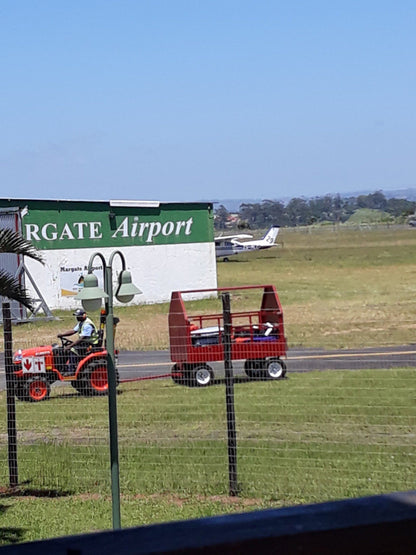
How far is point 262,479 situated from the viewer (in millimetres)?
9484

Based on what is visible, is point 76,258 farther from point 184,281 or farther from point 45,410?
point 45,410

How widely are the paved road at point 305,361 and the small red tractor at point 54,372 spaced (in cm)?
112

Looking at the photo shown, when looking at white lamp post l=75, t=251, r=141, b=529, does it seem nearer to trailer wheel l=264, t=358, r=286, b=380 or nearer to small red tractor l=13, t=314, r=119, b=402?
small red tractor l=13, t=314, r=119, b=402

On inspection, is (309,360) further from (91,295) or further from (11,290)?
(91,295)

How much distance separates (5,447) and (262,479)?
145 inches

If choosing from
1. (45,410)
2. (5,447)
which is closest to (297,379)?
(45,410)

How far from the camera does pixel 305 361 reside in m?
19.3

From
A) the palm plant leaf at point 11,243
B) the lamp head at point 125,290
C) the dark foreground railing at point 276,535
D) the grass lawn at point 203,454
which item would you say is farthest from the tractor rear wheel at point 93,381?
the dark foreground railing at point 276,535

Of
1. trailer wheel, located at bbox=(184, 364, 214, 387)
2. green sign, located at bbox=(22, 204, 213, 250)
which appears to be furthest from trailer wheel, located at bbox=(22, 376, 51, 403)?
green sign, located at bbox=(22, 204, 213, 250)

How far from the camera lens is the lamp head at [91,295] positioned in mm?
9109

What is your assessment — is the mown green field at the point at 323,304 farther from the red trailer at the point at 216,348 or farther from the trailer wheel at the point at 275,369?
the red trailer at the point at 216,348

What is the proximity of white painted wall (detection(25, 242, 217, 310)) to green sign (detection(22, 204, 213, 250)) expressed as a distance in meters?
0.30

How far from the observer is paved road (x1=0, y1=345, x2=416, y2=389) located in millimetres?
17070

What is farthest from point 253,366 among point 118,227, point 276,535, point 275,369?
point 118,227
